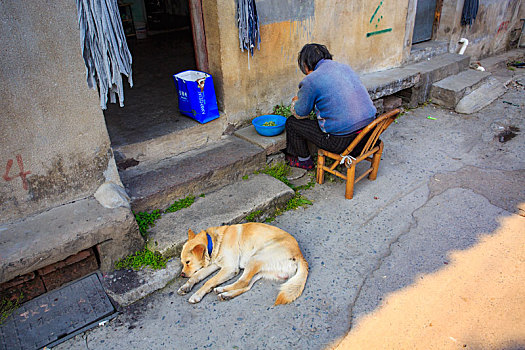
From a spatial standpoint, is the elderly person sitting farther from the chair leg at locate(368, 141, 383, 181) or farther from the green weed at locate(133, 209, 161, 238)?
the green weed at locate(133, 209, 161, 238)

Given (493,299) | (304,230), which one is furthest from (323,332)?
(493,299)

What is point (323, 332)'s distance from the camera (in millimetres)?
2619

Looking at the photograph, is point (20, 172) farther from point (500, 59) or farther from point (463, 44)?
point (500, 59)

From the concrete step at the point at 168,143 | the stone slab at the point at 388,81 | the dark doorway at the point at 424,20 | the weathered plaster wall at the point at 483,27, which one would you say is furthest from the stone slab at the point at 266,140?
the weathered plaster wall at the point at 483,27

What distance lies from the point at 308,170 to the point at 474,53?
22.5 ft

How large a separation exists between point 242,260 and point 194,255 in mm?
464

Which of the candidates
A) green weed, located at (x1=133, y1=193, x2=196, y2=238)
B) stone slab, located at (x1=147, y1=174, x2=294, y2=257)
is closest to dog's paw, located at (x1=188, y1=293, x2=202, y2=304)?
stone slab, located at (x1=147, y1=174, x2=294, y2=257)

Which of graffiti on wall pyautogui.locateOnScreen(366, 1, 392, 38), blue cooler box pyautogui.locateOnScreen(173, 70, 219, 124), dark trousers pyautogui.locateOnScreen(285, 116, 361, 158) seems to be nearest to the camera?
dark trousers pyautogui.locateOnScreen(285, 116, 361, 158)

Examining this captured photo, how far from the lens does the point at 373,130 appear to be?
3.86 meters

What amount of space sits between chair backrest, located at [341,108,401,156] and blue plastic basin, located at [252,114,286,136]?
978mm

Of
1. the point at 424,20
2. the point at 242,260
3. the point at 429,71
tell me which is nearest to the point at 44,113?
the point at 242,260

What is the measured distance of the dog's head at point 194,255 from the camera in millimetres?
2854

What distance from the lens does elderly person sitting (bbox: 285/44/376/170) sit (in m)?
3.68

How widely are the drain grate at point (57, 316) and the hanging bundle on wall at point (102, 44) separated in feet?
5.38
